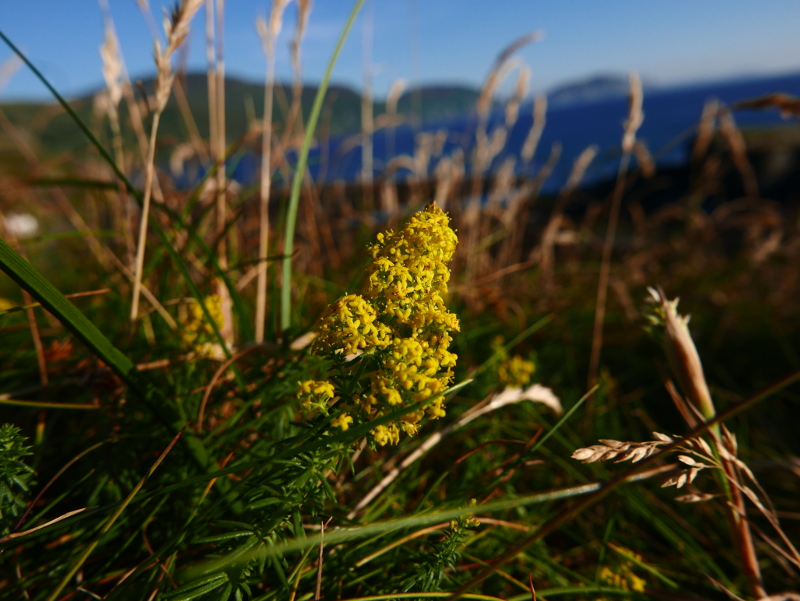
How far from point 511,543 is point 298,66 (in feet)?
6.38

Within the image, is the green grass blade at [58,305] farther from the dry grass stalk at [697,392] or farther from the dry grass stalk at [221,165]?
the dry grass stalk at [697,392]

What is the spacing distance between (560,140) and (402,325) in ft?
130

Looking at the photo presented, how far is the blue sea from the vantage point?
3322 millimetres

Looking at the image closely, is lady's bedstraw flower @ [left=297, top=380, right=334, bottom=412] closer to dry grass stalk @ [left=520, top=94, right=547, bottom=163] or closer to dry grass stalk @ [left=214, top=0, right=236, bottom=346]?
dry grass stalk @ [left=214, top=0, right=236, bottom=346]

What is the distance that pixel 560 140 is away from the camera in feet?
121

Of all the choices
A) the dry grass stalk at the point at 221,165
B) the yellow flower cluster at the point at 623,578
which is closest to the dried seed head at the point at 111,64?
the dry grass stalk at the point at 221,165

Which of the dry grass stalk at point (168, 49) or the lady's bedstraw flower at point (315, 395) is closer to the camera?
the lady's bedstraw flower at point (315, 395)

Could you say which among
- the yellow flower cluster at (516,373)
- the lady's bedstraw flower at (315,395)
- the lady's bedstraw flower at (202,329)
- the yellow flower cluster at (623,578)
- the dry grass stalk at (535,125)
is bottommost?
the yellow flower cluster at (623,578)

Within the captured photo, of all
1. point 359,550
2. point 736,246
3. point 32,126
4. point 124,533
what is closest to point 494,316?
point 359,550

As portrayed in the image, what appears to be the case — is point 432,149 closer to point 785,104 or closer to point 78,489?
point 785,104

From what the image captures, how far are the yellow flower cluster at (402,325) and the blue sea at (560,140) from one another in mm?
1509

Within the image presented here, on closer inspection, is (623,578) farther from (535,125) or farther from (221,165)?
(535,125)

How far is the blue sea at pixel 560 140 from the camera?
332cm

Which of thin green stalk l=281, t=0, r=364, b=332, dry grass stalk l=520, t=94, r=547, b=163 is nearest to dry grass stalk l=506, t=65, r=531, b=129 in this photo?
dry grass stalk l=520, t=94, r=547, b=163
